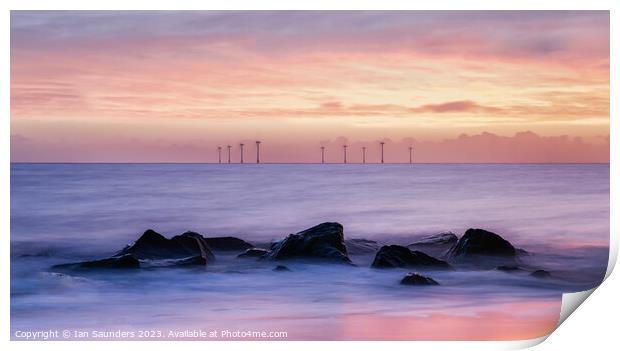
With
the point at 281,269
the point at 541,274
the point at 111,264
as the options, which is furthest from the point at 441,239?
the point at 111,264

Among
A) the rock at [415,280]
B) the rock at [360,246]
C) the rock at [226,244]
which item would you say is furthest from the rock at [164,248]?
the rock at [415,280]

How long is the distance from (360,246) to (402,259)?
518 millimetres

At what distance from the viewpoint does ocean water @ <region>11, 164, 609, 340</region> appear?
21.7 ft

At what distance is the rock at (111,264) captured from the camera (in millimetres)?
7148

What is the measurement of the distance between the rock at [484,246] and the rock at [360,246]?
2.34 ft

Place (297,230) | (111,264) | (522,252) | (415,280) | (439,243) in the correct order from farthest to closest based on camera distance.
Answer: (297,230) → (439,243) → (522,252) → (111,264) → (415,280)

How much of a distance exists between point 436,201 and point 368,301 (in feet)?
4.56

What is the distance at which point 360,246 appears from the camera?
7.66 m

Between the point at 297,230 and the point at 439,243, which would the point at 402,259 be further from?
the point at 297,230

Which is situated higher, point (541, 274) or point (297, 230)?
point (297, 230)

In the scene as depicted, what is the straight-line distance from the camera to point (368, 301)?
6.88 meters
